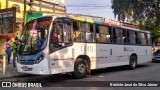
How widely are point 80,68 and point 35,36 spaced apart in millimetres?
2692

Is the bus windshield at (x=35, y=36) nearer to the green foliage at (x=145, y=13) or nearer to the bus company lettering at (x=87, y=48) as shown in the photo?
the bus company lettering at (x=87, y=48)

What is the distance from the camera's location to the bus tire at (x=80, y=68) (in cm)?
1278

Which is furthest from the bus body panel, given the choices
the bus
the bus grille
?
the bus grille

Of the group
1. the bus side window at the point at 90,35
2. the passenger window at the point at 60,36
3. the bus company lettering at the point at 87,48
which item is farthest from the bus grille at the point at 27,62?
the bus side window at the point at 90,35

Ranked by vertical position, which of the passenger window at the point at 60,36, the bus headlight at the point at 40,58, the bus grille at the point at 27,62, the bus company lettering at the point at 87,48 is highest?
the passenger window at the point at 60,36

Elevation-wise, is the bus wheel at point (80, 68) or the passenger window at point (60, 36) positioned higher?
the passenger window at point (60, 36)

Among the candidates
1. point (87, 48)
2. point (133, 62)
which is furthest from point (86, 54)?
point (133, 62)

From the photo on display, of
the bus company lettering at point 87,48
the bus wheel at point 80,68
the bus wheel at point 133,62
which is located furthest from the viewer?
the bus wheel at point 133,62

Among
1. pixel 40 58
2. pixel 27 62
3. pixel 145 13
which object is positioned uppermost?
pixel 145 13

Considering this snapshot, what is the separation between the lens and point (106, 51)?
15055 mm

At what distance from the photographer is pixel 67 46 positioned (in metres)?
12.3

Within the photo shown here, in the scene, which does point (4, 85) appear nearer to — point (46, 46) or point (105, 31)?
point (46, 46)

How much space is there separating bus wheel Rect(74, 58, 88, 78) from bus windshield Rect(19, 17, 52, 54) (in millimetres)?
2145

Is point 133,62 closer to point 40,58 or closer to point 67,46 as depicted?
point 67,46
